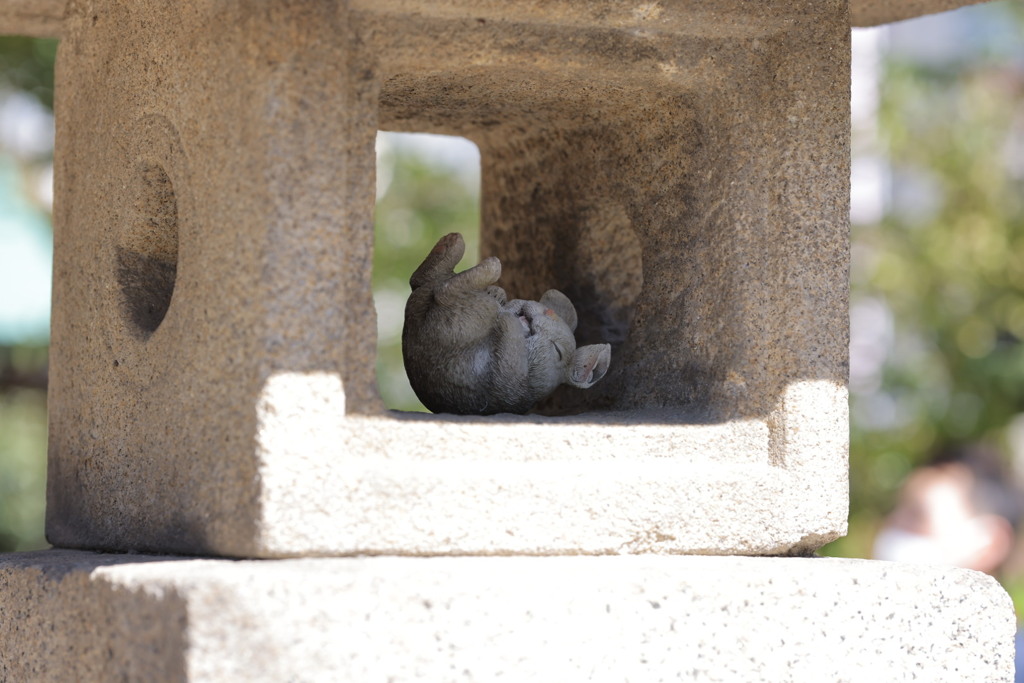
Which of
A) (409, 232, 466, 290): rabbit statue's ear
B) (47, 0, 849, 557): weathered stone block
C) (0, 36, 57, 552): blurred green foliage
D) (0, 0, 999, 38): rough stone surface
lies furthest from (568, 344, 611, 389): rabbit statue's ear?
(0, 36, 57, 552): blurred green foliage

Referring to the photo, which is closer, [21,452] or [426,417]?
[426,417]

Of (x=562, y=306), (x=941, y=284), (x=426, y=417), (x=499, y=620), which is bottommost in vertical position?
(x=499, y=620)

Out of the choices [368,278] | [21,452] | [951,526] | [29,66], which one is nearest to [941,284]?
[951,526]

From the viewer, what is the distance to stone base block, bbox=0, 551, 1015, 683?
6.12 ft

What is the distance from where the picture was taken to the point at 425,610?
76.9 inches

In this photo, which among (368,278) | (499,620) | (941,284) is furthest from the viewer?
(941,284)

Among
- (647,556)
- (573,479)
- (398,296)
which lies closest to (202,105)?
(573,479)

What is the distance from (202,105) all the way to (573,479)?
2.83 feet

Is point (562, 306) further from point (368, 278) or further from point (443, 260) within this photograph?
point (368, 278)

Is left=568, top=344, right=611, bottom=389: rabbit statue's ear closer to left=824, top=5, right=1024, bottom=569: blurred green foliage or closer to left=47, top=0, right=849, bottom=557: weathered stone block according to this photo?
left=47, top=0, right=849, bottom=557: weathered stone block

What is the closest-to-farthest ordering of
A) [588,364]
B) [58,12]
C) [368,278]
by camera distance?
[368,278], [588,364], [58,12]

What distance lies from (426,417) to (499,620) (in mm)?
408

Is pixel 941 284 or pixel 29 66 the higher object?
pixel 29 66

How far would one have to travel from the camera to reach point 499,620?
1996 millimetres
